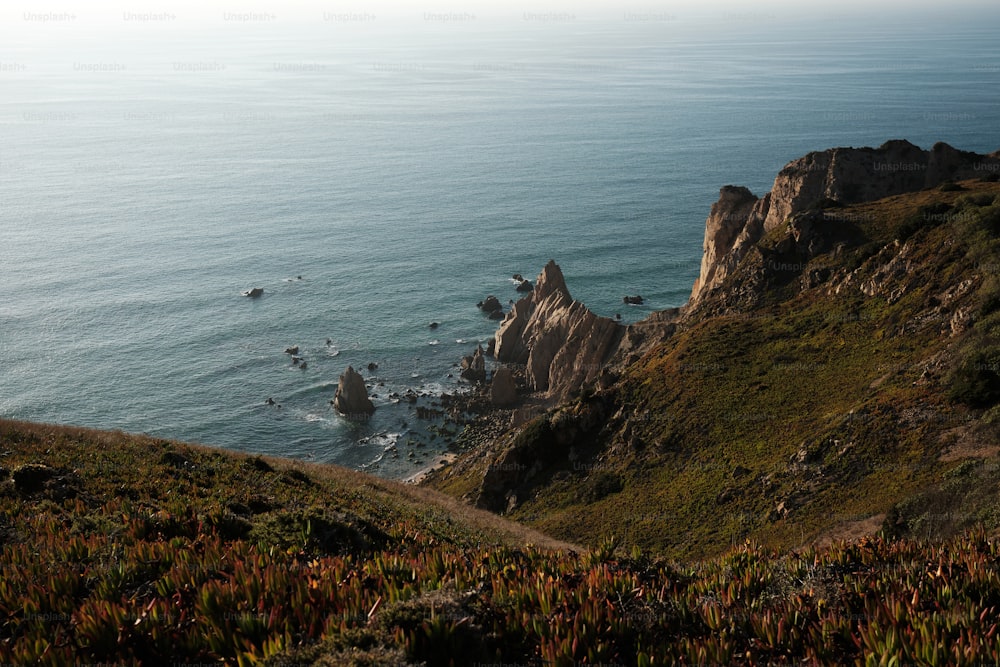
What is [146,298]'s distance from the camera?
4235 inches

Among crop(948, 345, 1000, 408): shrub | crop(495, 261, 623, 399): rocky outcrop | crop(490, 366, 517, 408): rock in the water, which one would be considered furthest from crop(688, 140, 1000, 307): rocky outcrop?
crop(948, 345, 1000, 408): shrub

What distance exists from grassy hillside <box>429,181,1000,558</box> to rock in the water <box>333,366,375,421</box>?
18747 millimetres

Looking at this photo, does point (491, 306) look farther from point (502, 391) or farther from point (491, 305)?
point (502, 391)

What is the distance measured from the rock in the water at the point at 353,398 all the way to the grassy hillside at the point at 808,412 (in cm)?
1875

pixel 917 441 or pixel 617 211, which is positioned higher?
pixel 617 211

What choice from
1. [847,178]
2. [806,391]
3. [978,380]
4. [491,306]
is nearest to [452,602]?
[978,380]

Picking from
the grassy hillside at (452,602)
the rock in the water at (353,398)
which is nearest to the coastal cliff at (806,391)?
the grassy hillside at (452,602)

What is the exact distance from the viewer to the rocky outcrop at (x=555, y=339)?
75.8m

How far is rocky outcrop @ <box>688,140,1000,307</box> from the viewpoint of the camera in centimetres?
6638

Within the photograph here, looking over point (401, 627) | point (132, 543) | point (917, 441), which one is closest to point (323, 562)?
point (401, 627)

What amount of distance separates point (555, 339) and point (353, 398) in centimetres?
2346

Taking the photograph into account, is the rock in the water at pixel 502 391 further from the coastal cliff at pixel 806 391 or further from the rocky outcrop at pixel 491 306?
the rocky outcrop at pixel 491 306

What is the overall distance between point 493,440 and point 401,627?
58110 millimetres

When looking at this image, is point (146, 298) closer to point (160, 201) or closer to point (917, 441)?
point (160, 201)
